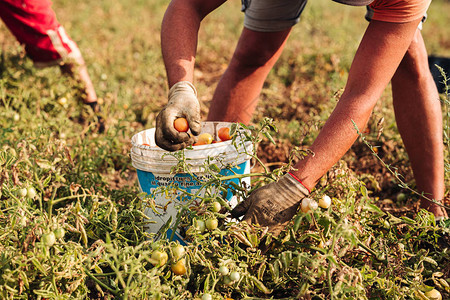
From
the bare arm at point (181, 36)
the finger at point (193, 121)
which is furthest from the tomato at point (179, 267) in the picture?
the bare arm at point (181, 36)

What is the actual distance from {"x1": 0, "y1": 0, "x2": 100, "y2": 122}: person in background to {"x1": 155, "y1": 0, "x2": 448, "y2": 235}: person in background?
1.26m

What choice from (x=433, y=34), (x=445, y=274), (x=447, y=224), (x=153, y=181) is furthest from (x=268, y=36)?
(x=433, y=34)

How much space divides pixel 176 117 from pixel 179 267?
569 mm

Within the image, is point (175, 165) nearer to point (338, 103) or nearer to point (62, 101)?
point (338, 103)

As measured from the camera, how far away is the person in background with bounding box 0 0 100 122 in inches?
112

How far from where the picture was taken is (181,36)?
1776 millimetres

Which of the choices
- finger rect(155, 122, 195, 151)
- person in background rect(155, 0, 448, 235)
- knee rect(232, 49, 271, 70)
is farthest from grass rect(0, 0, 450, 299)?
knee rect(232, 49, 271, 70)

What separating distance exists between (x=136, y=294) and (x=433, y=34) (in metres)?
6.30

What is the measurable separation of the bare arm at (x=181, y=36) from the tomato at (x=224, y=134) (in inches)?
11.8

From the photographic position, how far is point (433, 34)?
20.1 ft

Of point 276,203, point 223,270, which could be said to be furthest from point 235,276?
point 276,203

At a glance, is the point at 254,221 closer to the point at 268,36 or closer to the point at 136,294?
the point at 136,294

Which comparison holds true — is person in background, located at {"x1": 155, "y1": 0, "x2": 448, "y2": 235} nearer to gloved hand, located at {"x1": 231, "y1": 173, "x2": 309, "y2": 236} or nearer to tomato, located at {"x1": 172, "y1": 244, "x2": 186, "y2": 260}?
gloved hand, located at {"x1": 231, "y1": 173, "x2": 309, "y2": 236}

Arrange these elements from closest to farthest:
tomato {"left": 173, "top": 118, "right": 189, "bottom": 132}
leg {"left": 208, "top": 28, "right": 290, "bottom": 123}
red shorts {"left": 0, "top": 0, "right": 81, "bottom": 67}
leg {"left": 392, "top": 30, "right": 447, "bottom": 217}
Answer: tomato {"left": 173, "top": 118, "right": 189, "bottom": 132}
leg {"left": 392, "top": 30, "right": 447, "bottom": 217}
leg {"left": 208, "top": 28, "right": 290, "bottom": 123}
red shorts {"left": 0, "top": 0, "right": 81, "bottom": 67}
